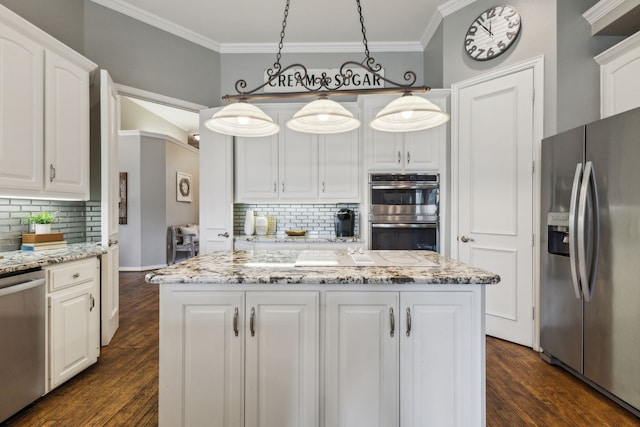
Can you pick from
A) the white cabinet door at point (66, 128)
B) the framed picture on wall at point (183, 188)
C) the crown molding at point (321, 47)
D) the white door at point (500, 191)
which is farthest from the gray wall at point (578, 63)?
the framed picture on wall at point (183, 188)

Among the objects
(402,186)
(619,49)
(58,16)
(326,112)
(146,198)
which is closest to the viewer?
(326,112)

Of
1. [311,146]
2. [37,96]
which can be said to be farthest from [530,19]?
[37,96]

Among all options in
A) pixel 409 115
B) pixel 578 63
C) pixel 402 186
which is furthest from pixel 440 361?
pixel 578 63

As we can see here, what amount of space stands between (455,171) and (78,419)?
11.3 ft

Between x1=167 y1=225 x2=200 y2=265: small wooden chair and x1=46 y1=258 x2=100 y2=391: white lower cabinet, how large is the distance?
4.52m

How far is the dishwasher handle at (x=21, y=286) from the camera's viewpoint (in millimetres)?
1675

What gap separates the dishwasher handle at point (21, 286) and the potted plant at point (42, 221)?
→ 0.64 m

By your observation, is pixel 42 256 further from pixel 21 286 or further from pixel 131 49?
pixel 131 49

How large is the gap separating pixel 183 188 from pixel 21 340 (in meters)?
5.88

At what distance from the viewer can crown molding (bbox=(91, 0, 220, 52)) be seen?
310cm

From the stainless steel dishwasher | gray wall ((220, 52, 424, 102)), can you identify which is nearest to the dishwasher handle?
the stainless steel dishwasher

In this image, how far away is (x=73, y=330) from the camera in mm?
Answer: 2148

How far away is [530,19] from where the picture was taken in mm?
2691

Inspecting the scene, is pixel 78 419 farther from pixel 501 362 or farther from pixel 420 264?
pixel 501 362
